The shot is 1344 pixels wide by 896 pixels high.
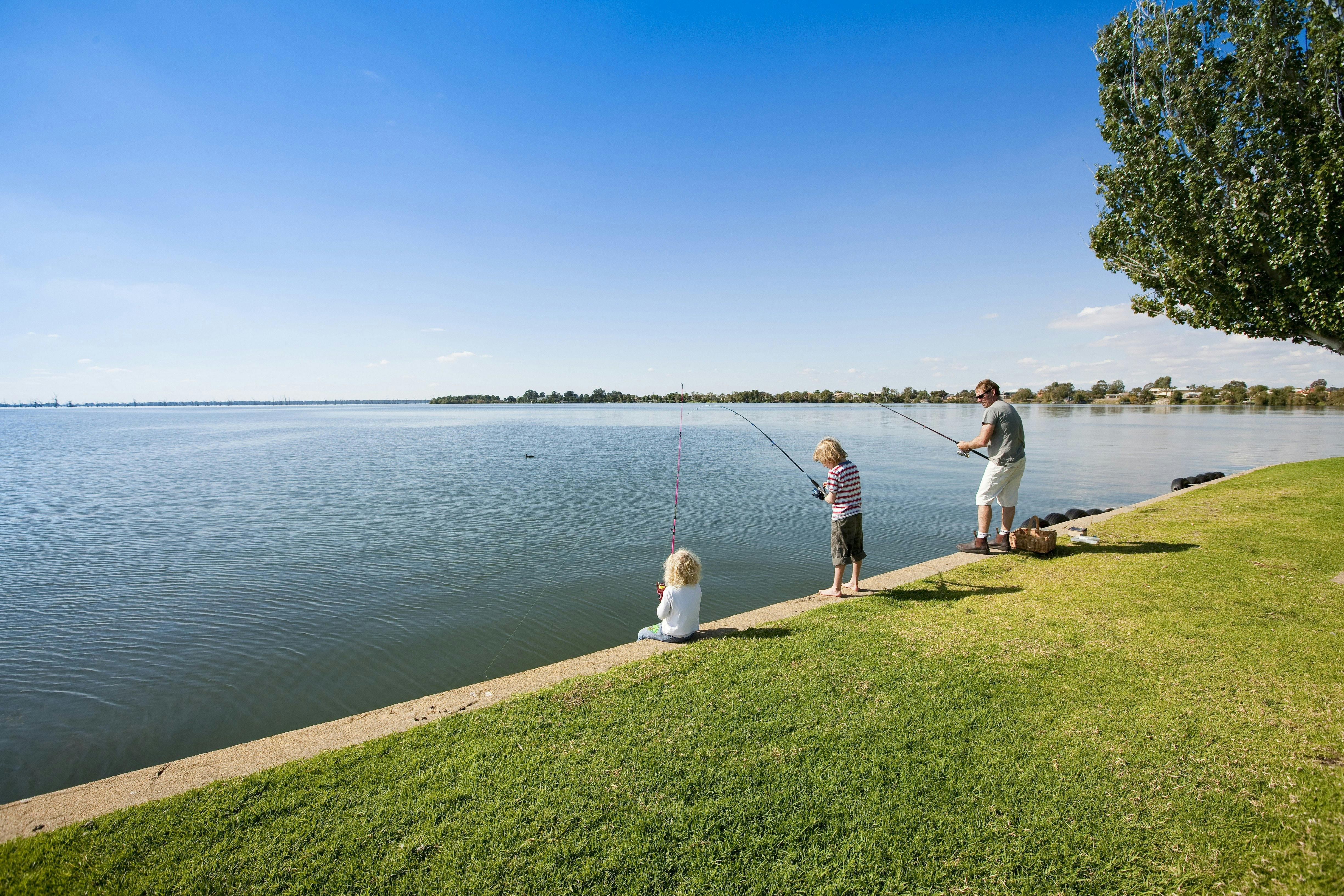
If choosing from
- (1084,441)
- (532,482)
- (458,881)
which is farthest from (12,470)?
(1084,441)

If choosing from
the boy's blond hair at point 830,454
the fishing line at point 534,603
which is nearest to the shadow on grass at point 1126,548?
the boy's blond hair at point 830,454

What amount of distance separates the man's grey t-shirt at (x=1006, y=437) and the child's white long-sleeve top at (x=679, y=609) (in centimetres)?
582

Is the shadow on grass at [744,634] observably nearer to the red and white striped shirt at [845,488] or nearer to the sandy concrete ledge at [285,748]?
the sandy concrete ledge at [285,748]

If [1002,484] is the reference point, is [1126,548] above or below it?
below

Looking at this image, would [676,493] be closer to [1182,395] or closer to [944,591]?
[944,591]

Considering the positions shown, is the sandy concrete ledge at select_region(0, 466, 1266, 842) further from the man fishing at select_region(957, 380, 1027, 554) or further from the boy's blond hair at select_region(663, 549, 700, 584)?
the man fishing at select_region(957, 380, 1027, 554)

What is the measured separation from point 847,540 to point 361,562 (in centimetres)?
1040

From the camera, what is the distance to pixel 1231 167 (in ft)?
33.7

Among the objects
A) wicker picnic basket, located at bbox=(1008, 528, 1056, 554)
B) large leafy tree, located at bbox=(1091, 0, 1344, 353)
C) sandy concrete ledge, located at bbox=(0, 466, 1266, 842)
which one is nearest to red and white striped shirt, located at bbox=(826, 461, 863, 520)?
sandy concrete ledge, located at bbox=(0, 466, 1266, 842)

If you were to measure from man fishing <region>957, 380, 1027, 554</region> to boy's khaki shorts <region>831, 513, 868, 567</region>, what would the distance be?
2608 mm

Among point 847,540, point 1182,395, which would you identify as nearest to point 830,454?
point 847,540

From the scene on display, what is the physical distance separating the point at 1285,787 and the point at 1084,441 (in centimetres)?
4649

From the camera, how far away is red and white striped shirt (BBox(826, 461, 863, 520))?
7418 mm

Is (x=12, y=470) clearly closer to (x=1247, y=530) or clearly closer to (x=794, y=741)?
(x=794, y=741)
